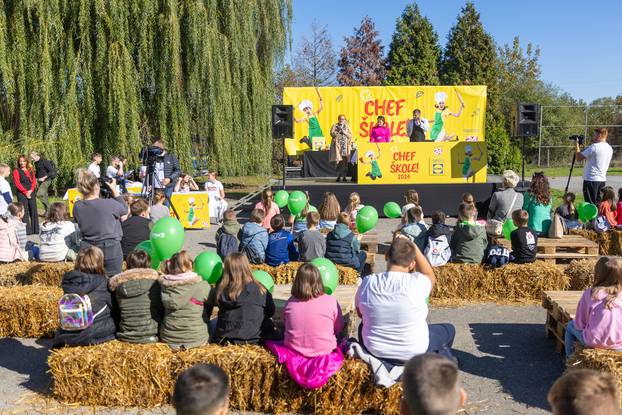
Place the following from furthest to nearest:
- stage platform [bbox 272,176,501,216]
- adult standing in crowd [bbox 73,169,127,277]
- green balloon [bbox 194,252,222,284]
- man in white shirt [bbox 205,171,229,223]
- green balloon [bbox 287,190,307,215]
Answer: stage platform [bbox 272,176,501,216], man in white shirt [bbox 205,171,229,223], green balloon [bbox 287,190,307,215], adult standing in crowd [bbox 73,169,127,277], green balloon [bbox 194,252,222,284]

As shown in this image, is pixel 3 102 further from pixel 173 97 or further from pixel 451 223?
pixel 451 223

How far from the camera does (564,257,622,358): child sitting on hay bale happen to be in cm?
448

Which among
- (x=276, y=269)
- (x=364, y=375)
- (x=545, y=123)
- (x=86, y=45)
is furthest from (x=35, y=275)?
(x=545, y=123)

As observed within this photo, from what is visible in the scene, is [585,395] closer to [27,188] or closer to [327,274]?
[327,274]

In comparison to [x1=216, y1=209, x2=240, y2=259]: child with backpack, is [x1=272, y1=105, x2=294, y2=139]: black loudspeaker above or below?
above

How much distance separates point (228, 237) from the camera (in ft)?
25.1

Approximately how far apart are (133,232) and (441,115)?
15.8m

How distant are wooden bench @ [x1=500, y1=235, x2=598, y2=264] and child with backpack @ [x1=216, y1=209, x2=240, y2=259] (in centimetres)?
382

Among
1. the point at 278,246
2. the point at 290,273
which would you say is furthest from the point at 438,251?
the point at 278,246

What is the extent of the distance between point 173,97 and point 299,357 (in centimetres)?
1272

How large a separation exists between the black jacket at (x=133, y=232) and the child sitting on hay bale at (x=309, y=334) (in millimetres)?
3675

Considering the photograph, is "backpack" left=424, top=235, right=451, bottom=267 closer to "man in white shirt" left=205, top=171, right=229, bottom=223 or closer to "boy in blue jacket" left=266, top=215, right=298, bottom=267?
"boy in blue jacket" left=266, top=215, right=298, bottom=267

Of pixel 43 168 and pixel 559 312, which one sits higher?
pixel 43 168

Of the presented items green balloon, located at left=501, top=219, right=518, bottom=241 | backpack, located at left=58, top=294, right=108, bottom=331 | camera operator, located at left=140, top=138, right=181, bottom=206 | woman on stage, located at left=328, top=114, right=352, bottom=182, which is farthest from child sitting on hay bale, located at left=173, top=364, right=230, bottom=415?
woman on stage, located at left=328, top=114, right=352, bottom=182
